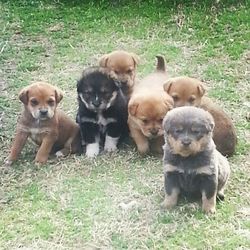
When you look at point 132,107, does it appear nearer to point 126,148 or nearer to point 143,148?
point 143,148

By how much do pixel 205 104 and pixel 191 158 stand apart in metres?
1.24

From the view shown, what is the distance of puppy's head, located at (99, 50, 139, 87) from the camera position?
287 inches

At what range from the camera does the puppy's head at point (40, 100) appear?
659 centimetres

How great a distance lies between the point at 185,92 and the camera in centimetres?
677

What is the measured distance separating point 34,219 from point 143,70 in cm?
339

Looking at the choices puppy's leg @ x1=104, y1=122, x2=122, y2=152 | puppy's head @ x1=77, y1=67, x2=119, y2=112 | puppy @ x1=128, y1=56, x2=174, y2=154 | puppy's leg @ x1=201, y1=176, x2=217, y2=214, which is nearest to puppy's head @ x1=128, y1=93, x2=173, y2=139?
puppy @ x1=128, y1=56, x2=174, y2=154

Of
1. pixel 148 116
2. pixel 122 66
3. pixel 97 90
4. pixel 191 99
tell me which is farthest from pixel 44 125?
pixel 191 99

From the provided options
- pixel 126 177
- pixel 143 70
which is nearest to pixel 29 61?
pixel 143 70

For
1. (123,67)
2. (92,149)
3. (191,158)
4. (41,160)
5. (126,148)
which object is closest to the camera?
(191,158)

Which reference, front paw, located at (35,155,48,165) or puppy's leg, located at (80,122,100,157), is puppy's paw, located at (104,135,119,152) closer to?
puppy's leg, located at (80,122,100,157)

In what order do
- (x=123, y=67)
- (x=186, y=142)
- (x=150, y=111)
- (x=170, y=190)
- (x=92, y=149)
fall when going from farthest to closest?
(x=123, y=67), (x=92, y=149), (x=150, y=111), (x=170, y=190), (x=186, y=142)

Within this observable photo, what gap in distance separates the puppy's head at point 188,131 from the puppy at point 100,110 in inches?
50.9

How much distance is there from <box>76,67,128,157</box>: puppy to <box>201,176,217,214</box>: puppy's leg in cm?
147

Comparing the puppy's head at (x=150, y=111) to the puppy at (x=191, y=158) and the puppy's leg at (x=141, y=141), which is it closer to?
the puppy's leg at (x=141, y=141)
